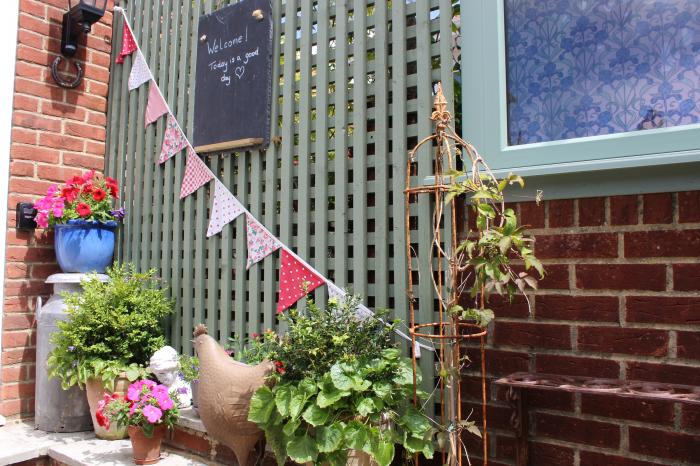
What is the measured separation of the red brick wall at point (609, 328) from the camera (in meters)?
1.65

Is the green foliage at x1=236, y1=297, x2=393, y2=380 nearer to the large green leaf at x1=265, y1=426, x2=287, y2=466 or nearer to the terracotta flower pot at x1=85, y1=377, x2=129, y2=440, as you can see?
the large green leaf at x1=265, y1=426, x2=287, y2=466

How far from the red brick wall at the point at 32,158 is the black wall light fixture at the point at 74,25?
4 cm

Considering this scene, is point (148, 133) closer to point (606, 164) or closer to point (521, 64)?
point (521, 64)

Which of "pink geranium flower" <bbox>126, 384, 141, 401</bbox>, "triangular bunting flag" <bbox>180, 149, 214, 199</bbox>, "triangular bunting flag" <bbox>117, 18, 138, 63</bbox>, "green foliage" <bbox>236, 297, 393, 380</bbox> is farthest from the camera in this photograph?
"triangular bunting flag" <bbox>117, 18, 138, 63</bbox>

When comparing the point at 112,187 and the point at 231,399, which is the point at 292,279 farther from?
the point at 112,187

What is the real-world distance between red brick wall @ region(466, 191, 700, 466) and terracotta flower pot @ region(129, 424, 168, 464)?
156cm

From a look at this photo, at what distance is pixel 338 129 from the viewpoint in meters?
2.45

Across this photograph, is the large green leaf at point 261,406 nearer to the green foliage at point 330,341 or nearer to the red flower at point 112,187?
the green foliage at point 330,341

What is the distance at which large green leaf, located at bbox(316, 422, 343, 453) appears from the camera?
6.07 feet

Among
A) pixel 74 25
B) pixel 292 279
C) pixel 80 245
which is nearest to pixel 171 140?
pixel 80 245

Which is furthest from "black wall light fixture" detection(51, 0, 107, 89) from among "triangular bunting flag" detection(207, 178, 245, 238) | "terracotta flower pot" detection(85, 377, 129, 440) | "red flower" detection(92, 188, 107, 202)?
"terracotta flower pot" detection(85, 377, 129, 440)

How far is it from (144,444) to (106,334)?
64 centimetres

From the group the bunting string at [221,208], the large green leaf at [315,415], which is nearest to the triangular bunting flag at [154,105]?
the bunting string at [221,208]

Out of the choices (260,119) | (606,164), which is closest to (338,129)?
(260,119)
